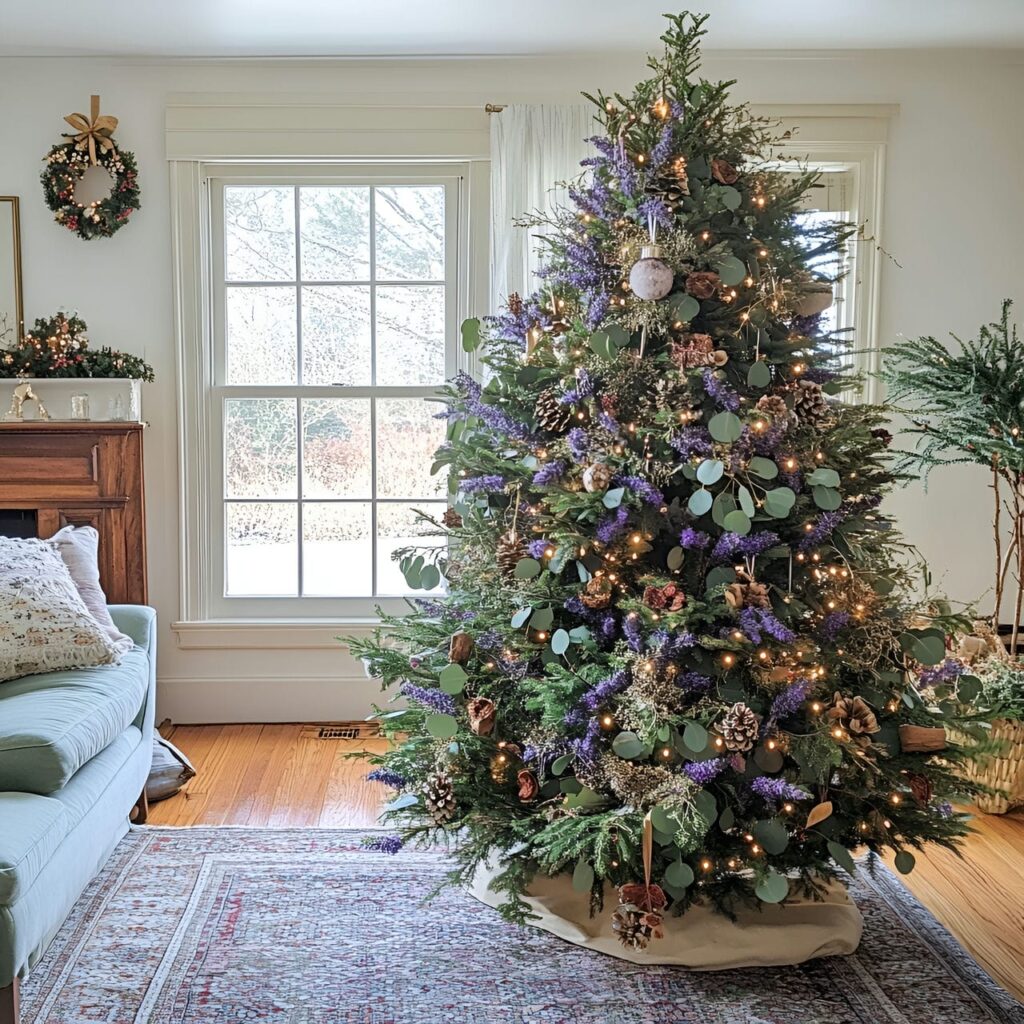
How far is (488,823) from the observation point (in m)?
2.11

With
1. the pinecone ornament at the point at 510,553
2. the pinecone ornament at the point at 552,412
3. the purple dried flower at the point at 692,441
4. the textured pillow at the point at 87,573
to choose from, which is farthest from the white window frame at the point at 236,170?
the purple dried flower at the point at 692,441

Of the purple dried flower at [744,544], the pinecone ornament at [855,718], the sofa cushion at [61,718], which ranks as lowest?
the sofa cushion at [61,718]

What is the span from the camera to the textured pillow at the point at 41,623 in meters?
2.47

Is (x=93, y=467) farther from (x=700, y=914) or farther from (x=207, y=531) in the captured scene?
(x=700, y=914)

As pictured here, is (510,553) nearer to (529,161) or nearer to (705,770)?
(705,770)

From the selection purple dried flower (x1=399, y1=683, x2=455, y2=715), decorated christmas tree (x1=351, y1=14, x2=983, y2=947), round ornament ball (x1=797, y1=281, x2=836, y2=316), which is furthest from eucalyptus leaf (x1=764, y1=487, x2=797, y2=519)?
purple dried flower (x1=399, y1=683, x2=455, y2=715)

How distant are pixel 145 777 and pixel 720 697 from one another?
5.64 ft

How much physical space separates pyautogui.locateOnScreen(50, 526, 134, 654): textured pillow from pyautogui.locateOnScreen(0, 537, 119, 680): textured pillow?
0.28 feet

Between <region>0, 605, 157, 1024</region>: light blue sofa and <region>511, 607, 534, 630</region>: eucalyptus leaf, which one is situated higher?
<region>511, 607, 534, 630</region>: eucalyptus leaf

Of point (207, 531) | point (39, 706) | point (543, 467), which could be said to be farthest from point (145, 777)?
point (543, 467)

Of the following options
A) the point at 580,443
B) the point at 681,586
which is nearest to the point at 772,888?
the point at 681,586

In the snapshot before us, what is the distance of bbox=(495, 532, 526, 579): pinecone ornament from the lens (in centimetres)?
207

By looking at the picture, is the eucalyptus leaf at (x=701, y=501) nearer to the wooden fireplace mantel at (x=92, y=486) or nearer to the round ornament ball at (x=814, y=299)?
the round ornament ball at (x=814, y=299)

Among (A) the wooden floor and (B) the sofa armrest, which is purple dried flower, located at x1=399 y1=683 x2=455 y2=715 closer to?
(A) the wooden floor
